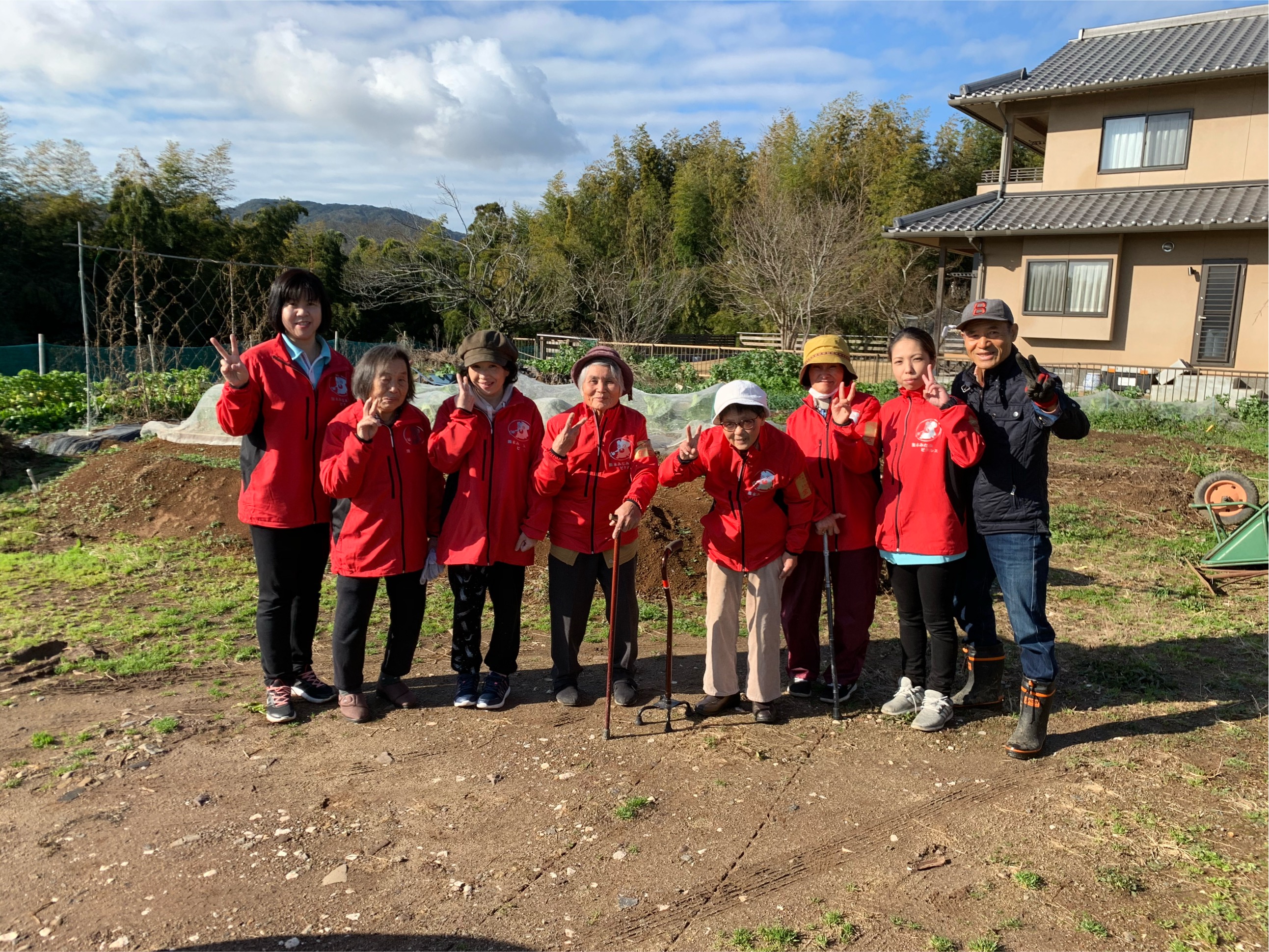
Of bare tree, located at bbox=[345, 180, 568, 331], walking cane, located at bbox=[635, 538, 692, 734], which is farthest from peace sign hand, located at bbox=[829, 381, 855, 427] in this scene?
bare tree, located at bbox=[345, 180, 568, 331]

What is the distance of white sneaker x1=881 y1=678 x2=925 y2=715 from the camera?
3.92 meters

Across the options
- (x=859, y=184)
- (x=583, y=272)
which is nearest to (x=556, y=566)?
(x=583, y=272)

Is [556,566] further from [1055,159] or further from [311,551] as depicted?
[1055,159]

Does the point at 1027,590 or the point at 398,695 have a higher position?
the point at 1027,590

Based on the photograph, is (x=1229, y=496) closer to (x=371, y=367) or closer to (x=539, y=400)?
(x=539, y=400)

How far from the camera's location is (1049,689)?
11.7 ft

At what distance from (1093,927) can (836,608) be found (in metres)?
1.77

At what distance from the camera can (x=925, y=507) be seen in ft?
12.1

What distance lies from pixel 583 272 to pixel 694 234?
214 inches

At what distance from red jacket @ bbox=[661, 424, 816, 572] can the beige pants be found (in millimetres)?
66

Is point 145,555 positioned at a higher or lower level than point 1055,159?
lower

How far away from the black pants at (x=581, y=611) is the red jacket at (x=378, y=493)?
648 mm

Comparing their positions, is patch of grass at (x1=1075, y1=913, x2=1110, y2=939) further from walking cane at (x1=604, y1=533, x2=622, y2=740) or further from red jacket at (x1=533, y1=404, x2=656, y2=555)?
red jacket at (x1=533, y1=404, x2=656, y2=555)

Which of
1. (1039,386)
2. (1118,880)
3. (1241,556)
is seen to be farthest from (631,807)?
(1241,556)
